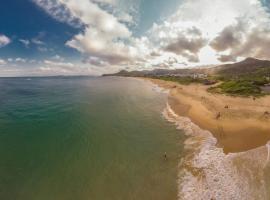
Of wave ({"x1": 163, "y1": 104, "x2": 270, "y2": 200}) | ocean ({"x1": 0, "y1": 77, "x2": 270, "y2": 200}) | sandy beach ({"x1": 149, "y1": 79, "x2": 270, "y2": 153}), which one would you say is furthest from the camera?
sandy beach ({"x1": 149, "y1": 79, "x2": 270, "y2": 153})

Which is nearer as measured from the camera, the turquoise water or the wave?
the wave

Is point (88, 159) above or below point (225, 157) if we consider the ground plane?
below

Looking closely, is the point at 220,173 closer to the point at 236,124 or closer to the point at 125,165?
the point at 125,165

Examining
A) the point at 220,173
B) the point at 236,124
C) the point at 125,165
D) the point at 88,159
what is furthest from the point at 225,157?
the point at 88,159

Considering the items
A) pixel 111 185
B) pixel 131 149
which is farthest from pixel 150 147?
pixel 111 185

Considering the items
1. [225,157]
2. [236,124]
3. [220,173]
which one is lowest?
[220,173]

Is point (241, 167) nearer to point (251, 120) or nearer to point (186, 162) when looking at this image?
point (186, 162)

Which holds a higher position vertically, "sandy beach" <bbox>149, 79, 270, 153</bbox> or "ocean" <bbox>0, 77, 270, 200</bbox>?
"sandy beach" <bbox>149, 79, 270, 153</bbox>

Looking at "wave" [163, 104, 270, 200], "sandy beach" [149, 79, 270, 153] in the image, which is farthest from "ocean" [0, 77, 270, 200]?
"sandy beach" [149, 79, 270, 153]

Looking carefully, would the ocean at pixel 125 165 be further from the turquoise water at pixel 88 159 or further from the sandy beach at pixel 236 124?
the sandy beach at pixel 236 124

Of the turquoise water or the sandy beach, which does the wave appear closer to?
the turquoise water
